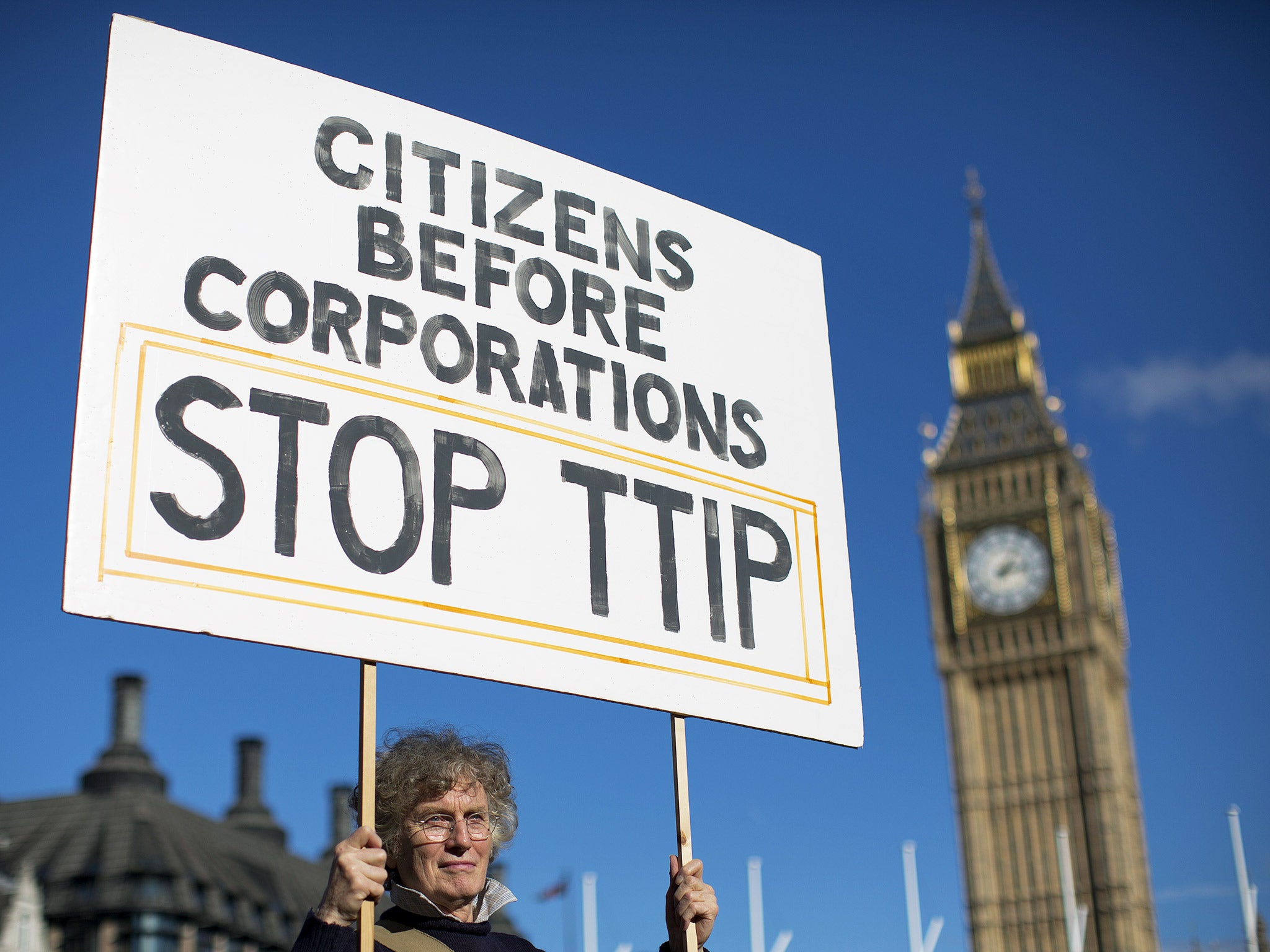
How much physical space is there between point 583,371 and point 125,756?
35802 millimetres

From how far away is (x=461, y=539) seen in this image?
9.65 ft

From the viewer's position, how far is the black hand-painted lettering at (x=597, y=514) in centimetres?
311

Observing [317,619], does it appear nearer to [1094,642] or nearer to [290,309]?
[290,309]

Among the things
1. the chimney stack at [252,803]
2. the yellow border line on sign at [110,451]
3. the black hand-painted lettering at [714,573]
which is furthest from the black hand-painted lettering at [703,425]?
the chimney stack at [252,803]

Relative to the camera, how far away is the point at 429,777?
293cm

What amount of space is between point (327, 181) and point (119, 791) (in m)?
34.7

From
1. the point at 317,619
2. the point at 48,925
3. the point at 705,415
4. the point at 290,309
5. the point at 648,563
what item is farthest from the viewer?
the point at 48,925

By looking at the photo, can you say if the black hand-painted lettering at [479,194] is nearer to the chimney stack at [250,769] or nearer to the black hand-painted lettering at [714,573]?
the black hand-painted lettering at [714,573]

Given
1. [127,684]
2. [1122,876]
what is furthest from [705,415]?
[1122,876]

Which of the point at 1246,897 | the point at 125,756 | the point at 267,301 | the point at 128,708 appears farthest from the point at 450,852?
the point at 128,708

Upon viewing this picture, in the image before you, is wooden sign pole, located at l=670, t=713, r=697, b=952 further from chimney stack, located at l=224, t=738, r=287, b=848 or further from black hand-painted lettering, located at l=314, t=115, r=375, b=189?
chimney stack, located at l=224, t=738, r=287, b=848

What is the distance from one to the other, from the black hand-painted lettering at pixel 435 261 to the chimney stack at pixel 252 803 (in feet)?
130

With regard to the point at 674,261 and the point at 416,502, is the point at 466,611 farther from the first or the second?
the point at 674,261

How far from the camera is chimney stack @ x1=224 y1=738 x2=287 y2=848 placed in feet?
→ 138
